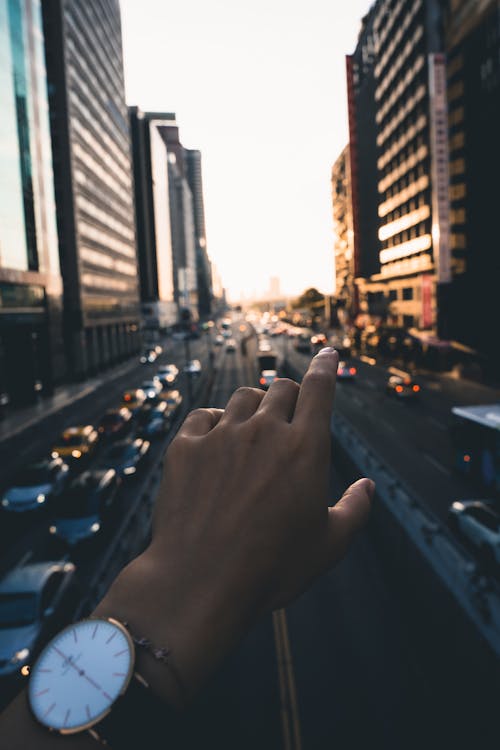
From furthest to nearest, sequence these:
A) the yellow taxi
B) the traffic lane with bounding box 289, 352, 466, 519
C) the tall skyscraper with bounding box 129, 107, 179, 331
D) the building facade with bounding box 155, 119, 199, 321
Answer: the building facade with bounding box 155, 119, 199, 321 → the tall skyscraper with bounding box 129, 107, 179, 331 → the yellow taxi → the traffic lane with bounding box 289, 352, 466, 519

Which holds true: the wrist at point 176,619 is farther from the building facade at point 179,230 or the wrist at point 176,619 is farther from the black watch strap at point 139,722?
the building facade at point 179,230

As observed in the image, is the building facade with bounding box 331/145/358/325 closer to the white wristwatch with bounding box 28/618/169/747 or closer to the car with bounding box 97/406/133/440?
the car with bounding box 97/406/133/440

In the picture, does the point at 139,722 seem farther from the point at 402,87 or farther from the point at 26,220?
the point at 402,87

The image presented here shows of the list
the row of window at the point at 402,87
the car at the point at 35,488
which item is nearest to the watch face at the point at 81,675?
the car at the point at 35,488

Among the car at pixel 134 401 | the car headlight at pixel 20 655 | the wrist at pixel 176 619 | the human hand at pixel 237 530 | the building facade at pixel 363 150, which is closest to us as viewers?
the wrist at pixel 176 619

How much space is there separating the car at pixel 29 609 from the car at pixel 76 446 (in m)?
11.5

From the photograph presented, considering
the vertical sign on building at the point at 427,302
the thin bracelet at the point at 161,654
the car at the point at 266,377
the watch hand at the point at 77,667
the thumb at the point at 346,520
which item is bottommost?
the car at the point at 266,377

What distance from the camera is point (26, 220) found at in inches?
1585

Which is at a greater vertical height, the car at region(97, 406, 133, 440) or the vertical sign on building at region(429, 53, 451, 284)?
the vertical sign on building at region(429, 53, 451, 284)

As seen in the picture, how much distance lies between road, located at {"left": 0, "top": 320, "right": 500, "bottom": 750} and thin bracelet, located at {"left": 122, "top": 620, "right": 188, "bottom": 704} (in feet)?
10.7

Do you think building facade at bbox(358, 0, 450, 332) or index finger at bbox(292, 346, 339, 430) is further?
building facade at bbox(358, 0, 450, 332)

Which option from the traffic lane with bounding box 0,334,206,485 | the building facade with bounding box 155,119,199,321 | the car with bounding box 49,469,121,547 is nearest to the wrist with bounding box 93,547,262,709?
the car with bounding box 49,469,121,547

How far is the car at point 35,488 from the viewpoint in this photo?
16.5m

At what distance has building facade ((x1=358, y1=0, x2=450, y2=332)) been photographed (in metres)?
45.1
